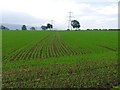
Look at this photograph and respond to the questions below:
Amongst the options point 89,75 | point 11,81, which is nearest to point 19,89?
point 11,81

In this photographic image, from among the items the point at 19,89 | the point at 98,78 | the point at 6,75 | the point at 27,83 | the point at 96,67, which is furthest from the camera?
the point at 96,67

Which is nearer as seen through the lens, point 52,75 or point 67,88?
point 67,88

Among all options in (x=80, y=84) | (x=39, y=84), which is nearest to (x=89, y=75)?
(x=80, y=84)

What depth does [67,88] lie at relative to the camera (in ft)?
30.1

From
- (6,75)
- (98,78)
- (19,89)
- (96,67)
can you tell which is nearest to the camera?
(19,89)

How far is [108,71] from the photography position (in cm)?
1222

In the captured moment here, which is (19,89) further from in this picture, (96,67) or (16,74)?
(96,67)

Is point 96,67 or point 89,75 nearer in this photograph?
point 89,75

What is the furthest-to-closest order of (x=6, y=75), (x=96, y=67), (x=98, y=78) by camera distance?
(x=96, y=67), (x=6, y=75), (x=98, y=78)

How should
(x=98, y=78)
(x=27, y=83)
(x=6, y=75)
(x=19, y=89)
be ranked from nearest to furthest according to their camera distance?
(x=19, y=89)
(x=27, y=83)
(x=98, y=78)
(x=6, y=75)

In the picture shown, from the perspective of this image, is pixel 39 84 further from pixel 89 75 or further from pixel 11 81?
pixel 89 75

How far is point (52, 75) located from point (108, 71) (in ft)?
10.5

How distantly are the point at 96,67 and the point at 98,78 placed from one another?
2815mm

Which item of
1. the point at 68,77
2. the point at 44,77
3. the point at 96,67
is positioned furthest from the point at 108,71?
the point at 44,77
